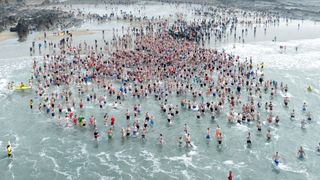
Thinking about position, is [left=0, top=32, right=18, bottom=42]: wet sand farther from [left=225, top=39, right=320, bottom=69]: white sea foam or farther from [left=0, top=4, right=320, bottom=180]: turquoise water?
[left=225, top=39, right=320, bottom=69]: white sea foam

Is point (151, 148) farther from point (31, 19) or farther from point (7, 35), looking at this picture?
point (31, 19)

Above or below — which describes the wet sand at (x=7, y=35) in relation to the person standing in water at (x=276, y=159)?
above

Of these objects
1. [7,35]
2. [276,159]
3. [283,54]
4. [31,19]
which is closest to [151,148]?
[276,159]

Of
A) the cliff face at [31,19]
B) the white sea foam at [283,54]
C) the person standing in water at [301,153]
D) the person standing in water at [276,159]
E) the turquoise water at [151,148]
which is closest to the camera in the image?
the turquoise water at [151,148]

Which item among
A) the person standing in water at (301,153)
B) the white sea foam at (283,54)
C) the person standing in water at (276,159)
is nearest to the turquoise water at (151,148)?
the person standing in water at (301,153)

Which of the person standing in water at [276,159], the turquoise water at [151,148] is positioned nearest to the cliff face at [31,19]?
the turquoise water at [151,148]

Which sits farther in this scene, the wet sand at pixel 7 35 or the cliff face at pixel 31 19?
the cliff face at pixel 31 19

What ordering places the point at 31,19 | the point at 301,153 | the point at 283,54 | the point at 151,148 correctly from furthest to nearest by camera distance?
the point at 31,19 → the point at 283,54 → the point at 151,148 → the point at 301,153

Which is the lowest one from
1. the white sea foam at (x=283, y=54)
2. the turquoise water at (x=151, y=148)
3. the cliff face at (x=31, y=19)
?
the turquoise water at (x=151, y=148)

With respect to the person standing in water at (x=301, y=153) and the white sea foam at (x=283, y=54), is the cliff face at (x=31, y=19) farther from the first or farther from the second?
the person standing in water at (x=301, y=153)

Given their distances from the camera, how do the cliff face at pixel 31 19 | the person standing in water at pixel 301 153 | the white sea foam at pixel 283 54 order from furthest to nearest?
the cliff face at pixel 31 19, the white sea foam at pixel 283 54, the person standing in water at pixel 301 153

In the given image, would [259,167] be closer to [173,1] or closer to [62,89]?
[62,89]
